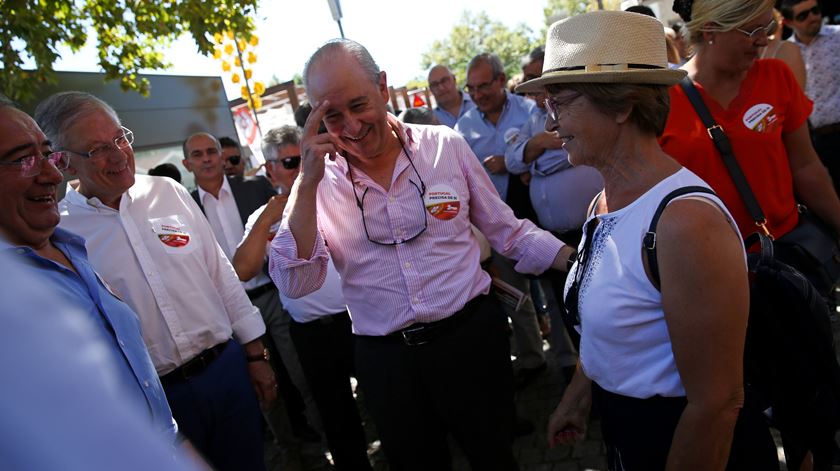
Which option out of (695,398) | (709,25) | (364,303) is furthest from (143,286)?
(709,25)

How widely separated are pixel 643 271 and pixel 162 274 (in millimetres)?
2034

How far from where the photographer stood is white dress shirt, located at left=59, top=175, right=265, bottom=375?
253 cm

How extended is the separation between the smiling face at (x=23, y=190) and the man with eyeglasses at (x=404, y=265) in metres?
0.77

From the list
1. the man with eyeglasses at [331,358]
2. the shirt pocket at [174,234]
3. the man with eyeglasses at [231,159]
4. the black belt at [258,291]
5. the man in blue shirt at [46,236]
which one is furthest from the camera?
the man with eyeglasses at [231,159]

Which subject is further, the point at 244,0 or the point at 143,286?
the point at 244,0

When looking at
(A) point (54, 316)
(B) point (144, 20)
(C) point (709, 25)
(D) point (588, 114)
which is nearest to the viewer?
(A) point (54, 316)

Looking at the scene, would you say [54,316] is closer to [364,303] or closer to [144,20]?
[364,303]

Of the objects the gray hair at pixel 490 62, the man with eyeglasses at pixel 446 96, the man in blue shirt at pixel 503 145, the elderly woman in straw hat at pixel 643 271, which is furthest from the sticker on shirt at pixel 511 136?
the elderly woman in straw hat at pixel 643 271

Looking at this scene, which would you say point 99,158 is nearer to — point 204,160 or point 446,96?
point 204,160

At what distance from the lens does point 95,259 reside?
8.22ft

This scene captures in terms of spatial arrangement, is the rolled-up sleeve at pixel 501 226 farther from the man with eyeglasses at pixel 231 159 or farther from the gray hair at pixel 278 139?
the man with eyeglasses at pixel 231 159

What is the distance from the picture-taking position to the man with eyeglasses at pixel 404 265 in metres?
2.26

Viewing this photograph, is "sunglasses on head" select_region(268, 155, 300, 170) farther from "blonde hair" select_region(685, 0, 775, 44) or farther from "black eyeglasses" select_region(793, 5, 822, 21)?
"black eyeglasses" select_region(793, 5, 822, 21)

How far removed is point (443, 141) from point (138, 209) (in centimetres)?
143
